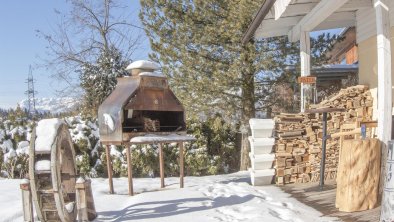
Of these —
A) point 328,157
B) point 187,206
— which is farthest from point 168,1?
point 187,206

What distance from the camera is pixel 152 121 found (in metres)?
6.45

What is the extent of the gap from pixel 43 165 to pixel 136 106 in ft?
6.84

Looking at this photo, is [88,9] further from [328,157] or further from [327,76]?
[328,157]

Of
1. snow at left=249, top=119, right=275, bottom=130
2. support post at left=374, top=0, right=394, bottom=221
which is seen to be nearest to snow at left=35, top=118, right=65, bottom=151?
snow at left=249, top=119, right=275, bottom=130

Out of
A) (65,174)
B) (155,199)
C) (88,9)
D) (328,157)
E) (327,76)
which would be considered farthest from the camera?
(88,9)

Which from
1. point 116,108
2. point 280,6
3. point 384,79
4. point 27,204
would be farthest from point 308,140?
point 27,204

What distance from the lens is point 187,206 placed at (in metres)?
5.15

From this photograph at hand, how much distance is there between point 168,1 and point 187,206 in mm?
6577

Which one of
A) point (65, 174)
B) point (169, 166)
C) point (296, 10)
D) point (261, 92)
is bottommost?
point (169, 166)

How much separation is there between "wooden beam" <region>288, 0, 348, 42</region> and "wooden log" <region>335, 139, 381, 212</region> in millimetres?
2465

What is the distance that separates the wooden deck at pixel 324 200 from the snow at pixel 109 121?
2635 millimetres

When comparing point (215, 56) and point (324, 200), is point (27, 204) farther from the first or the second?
point (215, 56)

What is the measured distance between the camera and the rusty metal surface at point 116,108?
19.1ft

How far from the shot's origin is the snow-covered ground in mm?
4668
